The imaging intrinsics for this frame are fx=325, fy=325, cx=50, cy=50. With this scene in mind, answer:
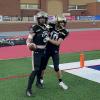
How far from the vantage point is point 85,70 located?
10.5 m

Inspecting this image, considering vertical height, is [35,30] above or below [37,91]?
above

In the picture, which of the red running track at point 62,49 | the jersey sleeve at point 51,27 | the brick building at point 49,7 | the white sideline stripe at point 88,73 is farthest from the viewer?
the brick building at point 49,7

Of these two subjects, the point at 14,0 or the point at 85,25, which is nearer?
the point at 85,25

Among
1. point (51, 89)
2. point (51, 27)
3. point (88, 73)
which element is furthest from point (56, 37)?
point (88, 73)

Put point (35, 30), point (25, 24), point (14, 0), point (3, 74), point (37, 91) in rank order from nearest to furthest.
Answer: point (35, 30) → point (37, 91) → point (3, 74) → point (25, 24) → point (14, 0)

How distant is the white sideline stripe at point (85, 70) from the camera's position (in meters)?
9.35

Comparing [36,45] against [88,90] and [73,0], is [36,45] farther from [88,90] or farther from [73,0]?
[73,0]

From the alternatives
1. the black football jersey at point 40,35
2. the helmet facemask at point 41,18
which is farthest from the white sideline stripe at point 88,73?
the helmet facemask at point 41,18

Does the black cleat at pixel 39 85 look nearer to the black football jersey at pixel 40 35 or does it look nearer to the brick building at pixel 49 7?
the black football jersey at pixel 40 35

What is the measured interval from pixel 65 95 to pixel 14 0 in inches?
1538

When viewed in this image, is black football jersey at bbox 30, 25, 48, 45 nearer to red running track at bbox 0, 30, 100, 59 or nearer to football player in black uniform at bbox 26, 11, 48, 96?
football player in black uniform at bbox 26, 11, 48, 96

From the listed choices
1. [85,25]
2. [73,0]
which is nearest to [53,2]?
[73,0]

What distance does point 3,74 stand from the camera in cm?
1005

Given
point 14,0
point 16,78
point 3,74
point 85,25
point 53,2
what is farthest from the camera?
point 53,2
